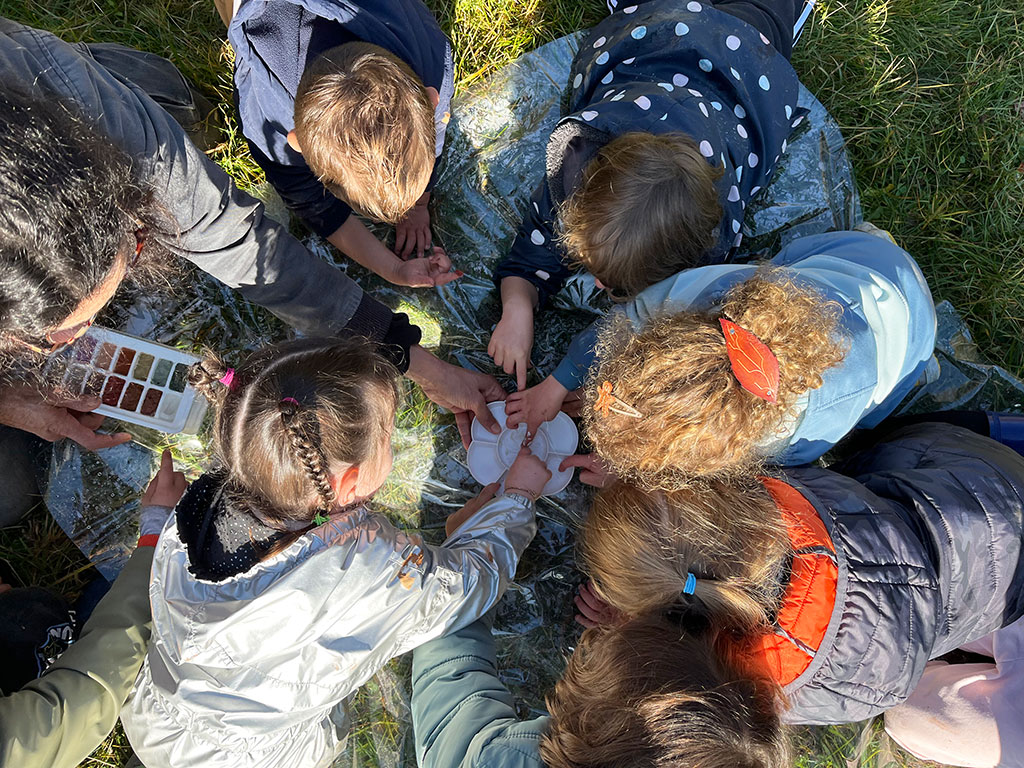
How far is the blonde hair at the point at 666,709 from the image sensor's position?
1081mm

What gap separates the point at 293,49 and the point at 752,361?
1281 mm

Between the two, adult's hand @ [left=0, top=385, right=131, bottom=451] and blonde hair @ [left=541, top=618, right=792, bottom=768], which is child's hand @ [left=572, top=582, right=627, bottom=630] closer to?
blonde hair @ [left=541, top=618, right=792, bottom=768]

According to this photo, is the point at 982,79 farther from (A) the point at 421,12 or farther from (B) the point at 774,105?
(A) the point at 421,12

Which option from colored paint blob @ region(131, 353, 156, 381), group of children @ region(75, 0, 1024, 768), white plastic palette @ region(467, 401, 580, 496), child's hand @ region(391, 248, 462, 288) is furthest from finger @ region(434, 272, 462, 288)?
colored paint blob @ region(131, 353, 156, 381)

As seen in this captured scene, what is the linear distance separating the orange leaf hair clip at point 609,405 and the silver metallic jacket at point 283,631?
1.82 feet

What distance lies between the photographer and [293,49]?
152 cm

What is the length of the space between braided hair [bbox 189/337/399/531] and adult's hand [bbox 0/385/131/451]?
681 millimetres

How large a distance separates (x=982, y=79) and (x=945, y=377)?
1.03 meters

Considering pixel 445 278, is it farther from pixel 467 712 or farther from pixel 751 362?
pixel 467 712

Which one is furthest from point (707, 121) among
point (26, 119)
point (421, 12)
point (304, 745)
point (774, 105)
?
point (304, 745)

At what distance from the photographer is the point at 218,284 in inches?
79.7

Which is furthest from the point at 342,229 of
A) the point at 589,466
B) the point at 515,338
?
the point at 589,466

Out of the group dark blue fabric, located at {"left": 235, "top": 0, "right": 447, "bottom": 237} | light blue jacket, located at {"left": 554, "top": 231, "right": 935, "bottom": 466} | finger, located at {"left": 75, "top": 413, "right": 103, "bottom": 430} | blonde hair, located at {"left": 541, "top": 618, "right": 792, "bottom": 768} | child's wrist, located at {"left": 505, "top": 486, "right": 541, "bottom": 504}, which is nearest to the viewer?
blonde hair, located at {"left": 541, "top": 618, "right": 792, "bottom": 768}

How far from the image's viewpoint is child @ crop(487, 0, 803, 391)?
4.60 feet
